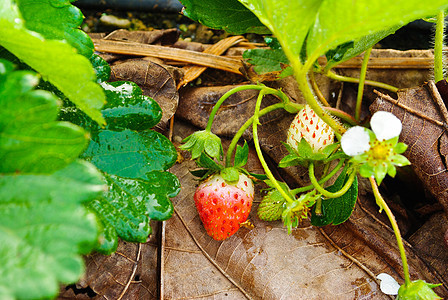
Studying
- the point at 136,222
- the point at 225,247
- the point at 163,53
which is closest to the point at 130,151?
the point at 136,222

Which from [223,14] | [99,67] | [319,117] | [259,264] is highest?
[223,14]

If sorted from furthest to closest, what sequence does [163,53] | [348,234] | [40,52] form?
[163,53] < [348,234] < [40,52]

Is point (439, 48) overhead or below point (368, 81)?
overhead

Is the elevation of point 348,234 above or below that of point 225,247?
above

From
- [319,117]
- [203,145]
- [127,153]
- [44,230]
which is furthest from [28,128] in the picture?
[319,117]

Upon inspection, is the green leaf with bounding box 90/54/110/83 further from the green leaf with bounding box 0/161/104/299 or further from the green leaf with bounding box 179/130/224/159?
the green leaf with bounding box 0/161/104/299

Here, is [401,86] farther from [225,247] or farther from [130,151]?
[130,151]

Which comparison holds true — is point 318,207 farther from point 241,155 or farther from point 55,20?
point 55,20

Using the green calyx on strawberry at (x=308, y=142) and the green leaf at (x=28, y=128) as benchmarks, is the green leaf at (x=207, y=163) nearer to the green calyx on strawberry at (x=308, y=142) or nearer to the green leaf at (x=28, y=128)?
the green calyx on strawberry at (x=308, y=142)
